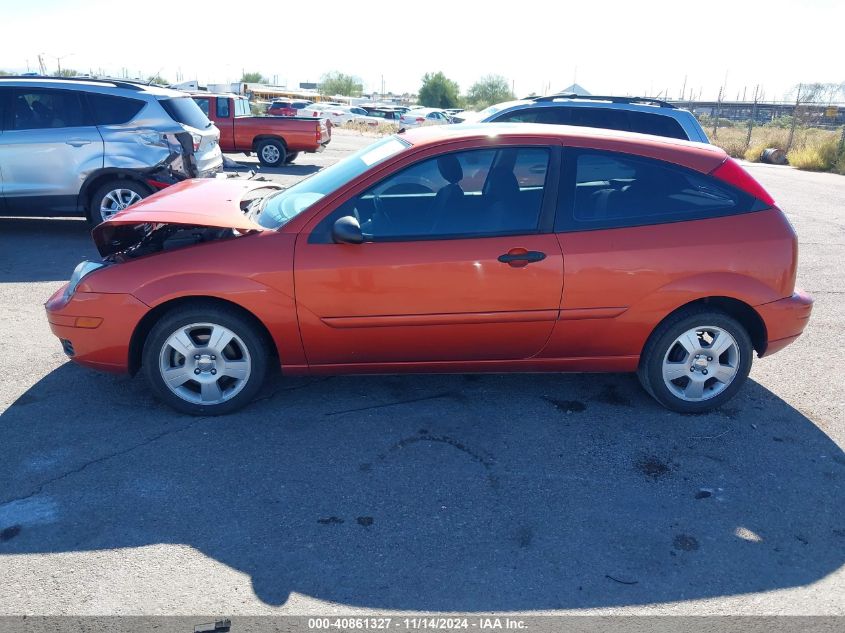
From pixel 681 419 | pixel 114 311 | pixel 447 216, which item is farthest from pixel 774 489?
pixel 114 311

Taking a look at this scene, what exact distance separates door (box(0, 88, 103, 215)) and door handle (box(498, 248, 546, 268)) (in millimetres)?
6043

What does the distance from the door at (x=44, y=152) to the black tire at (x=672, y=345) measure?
6.69 meters

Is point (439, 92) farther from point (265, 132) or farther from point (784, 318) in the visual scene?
point (784, 318)

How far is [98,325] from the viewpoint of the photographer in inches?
159

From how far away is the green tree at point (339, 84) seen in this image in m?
95.4

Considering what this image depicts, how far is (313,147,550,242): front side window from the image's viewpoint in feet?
13.3

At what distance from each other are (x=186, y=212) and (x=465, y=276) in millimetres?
1763

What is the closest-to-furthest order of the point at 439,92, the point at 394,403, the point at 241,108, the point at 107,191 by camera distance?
1. the point at 394,403
2. the point at 107,191
3. the point at 241,108
4. the point at 439,92

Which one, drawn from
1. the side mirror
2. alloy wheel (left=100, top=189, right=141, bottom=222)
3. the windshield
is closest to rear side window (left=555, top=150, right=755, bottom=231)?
the windshield

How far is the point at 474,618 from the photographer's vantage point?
8.93 feet

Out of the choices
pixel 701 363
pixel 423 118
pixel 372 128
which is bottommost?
pixel 372 128

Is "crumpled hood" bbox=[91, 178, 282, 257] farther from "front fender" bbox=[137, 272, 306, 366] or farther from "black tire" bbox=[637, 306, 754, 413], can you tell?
"black tire" bbox=[637, 306, 754, 413]

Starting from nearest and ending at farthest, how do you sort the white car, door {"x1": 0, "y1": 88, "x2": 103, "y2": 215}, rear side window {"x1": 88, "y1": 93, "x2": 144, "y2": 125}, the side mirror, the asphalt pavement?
the asphalt pavement, the side mirror, door {"x1": 0, "y1": 88, "x2": 103, "y2": 215}, rear side window {"x1": 88, "y1": 93, "x2": 144, "y2": 125}, the white car

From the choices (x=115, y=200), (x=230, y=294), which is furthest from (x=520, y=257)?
(x=115, y=200)
